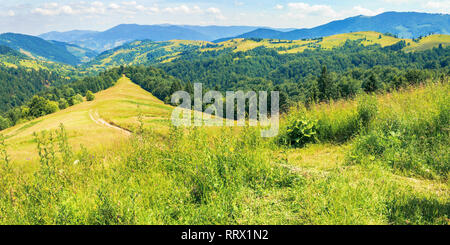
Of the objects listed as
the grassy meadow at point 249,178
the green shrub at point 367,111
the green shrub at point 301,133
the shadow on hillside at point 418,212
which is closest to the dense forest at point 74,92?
the grassy meadow at point 249,178

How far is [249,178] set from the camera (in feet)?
16.2

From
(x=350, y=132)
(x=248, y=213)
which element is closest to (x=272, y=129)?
(x=350, y=132)

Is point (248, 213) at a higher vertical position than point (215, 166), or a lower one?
lower

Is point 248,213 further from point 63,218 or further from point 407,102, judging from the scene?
point 407,102

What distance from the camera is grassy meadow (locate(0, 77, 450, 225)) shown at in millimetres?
3775

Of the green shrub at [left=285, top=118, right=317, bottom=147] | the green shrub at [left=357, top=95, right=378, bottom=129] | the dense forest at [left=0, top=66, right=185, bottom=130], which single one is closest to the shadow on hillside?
the green shrub at [left=357, top=95, right=378, bottom=129]

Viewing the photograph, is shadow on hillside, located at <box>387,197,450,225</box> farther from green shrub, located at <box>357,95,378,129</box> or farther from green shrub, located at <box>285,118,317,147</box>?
green shrub, located at <box>285,118,317,147</box>

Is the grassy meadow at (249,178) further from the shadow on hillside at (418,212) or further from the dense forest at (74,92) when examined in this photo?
the dense forest at (74,92)

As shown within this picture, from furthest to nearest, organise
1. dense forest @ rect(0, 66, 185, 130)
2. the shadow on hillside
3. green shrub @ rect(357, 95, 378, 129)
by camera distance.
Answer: dense forest @ rect(0, 66, 185, 130), green shrub @ rect(357, 95, 378, 129), the shadow on hillside

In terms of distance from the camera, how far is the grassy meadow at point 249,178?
3775 mm

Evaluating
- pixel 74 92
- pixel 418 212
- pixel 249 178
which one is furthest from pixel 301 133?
pixel 74 92

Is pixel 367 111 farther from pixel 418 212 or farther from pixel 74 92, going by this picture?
pixel 74 92
